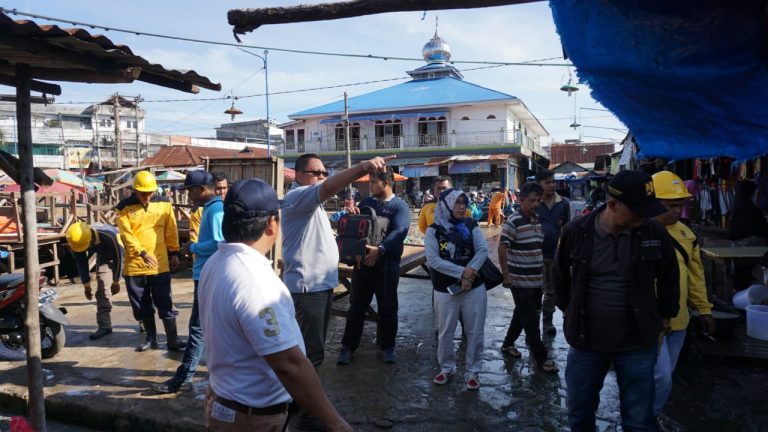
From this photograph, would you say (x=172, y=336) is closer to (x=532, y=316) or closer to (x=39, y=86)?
(x=39, y=86)

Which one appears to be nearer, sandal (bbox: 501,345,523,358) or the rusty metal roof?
the rusty metal roof

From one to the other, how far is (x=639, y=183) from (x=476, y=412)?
6.94 ft

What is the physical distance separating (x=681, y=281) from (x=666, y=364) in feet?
1.67

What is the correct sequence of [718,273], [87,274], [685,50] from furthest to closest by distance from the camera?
[718,273] → [87,274] → [685,50]

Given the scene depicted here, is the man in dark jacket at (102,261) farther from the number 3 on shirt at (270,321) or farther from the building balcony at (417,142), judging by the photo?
the building balcony at (417,142)

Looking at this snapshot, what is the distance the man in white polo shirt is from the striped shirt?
3055 mm

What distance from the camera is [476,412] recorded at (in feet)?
12.1

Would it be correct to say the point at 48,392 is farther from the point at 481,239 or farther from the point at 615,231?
the point at 615,231

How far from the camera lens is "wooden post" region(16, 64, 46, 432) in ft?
9.86

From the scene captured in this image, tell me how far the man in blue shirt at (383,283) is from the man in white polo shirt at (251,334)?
8.97 feet

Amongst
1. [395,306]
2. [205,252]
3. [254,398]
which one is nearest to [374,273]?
[395,306]

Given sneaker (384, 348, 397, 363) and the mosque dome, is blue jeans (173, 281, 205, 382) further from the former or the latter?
the mosque dome

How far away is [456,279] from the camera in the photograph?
405 centimetres

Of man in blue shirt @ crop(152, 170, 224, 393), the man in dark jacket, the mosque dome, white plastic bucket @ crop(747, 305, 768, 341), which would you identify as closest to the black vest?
man in blue shirt @ crop(152, 170, 224, 393)
